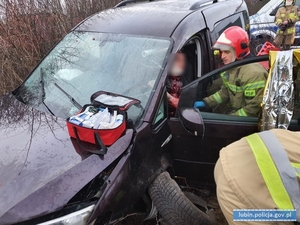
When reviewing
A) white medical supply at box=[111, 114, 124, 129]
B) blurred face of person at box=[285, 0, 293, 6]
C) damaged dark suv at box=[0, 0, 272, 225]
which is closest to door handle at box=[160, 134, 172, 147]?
damaged dark suv at box=[0, 0, 272, 225]

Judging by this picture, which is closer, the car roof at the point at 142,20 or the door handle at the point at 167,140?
the door handle at the point at 167,140

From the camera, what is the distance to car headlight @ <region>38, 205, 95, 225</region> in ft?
5.98

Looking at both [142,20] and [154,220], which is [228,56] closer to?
[142,20]

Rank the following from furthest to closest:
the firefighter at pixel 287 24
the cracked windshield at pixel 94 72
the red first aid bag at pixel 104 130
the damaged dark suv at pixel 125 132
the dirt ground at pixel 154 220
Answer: the firefighter at pixel 287 24
the cracked windshield at pixel 94 72
the dirt ground at pixel 154 220
the red first aid bag at pixel 104 130
the damaged dark suv at pixel 125 132

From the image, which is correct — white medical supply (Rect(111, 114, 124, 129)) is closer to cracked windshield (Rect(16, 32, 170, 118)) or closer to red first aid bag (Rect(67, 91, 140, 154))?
red first aid bag (Rect(67, 91, 140, 154))

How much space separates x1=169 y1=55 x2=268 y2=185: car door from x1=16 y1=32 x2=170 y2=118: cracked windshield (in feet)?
1.08

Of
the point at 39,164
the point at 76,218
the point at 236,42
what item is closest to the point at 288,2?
the point at 236,42

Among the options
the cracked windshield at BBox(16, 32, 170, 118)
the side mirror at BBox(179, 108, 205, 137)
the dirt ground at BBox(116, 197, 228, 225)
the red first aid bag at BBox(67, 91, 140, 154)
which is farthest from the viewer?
the cracked windshield at BBox(16, 32, 170, 118)

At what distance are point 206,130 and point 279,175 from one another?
1.12 metres

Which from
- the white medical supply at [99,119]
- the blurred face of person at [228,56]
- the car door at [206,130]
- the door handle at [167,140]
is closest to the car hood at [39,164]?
the white medical supply at [99,119]

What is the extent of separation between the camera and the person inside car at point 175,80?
2.71 m

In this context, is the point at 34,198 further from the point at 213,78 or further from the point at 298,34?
the point at 298,34

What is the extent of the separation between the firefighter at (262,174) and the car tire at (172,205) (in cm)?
72

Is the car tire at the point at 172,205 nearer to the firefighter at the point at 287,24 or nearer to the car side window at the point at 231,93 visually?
the car side window at the point at 231,93
